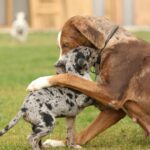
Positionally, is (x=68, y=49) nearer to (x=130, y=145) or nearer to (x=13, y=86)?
(x=130, y=145)

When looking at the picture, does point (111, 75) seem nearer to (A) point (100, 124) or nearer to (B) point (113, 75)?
(B) point (113, 75)

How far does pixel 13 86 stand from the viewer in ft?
42.5

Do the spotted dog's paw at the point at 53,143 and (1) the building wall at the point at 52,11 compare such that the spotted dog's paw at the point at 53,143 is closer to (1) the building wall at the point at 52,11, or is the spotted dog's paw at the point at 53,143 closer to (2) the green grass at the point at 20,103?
(2) the green grass at the point at 20,103

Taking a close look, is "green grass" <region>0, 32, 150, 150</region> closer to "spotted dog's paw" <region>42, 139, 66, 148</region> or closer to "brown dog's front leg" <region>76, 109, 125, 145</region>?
"brown dog's front leg" <region>76, 109, 125, 145</region>

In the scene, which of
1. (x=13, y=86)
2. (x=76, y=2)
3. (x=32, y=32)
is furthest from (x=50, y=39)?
(x=13, y=86)

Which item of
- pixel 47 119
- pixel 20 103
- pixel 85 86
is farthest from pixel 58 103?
pixel 20 103

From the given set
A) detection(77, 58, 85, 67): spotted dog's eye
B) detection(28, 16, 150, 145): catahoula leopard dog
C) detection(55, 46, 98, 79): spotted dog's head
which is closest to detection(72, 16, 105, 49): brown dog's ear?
detection(28, 16, 150, 145): catahoula leopard dog

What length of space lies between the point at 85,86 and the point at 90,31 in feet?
1.90

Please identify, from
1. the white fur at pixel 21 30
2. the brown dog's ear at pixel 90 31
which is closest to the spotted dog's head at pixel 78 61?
the brown dog's ear at pixel 90 31

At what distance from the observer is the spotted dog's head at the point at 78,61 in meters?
7.51

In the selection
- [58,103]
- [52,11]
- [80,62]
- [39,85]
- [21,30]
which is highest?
[80,62]

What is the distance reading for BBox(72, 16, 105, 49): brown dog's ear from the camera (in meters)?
7.74

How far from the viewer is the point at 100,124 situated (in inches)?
309

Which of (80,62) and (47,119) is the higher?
(80,62)
